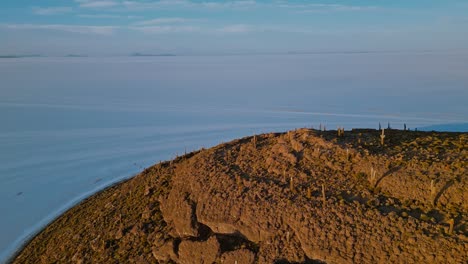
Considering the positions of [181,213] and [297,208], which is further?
[181,213]

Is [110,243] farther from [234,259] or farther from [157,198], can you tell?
[234,259]

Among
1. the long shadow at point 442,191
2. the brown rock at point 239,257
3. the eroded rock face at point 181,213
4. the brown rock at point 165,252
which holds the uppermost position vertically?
the long shadow at point 442,191

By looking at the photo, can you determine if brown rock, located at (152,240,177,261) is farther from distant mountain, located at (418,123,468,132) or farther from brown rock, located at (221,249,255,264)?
distant mountain, located at (418,123,468,132)

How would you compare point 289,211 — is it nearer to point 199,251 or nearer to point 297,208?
point 297,208

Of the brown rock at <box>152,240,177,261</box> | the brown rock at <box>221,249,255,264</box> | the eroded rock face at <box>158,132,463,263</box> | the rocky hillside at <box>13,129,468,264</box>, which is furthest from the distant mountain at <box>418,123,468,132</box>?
the brown rock at <box>152,240,177,261</box>

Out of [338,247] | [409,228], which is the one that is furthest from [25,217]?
[409,228]

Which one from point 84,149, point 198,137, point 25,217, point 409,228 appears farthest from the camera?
point 198,137

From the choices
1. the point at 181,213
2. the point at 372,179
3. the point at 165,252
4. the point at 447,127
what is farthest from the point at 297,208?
the point at 447,127

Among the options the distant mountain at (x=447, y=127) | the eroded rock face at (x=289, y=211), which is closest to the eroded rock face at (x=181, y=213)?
the eroded rock face at (x=289, y=211)

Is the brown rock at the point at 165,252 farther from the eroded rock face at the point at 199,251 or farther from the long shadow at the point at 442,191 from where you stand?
the long shadow at the point at 442,191
